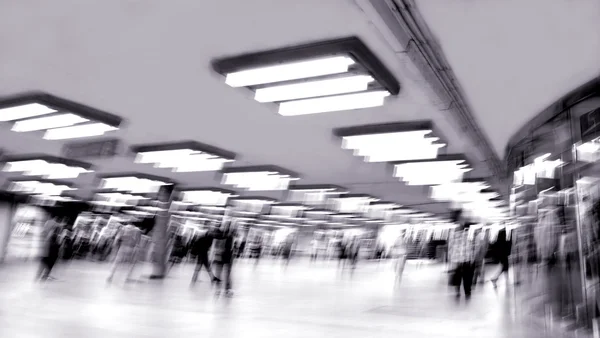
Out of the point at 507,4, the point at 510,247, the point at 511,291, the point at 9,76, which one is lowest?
the point at 511,291

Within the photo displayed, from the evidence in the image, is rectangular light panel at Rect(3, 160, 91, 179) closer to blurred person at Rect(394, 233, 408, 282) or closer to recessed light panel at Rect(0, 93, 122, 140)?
recessed light panel at Rect(0, 93, 122, 140)

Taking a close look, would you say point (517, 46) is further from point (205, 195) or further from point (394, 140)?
point (205, 195)

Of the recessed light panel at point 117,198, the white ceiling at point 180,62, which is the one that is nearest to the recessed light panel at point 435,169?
the white ceiling at point 180,62

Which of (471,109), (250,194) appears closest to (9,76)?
(471,109)

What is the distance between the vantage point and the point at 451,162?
10.3m

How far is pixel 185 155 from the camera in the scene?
1119 centimetres

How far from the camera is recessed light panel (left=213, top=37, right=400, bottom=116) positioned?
5066 mm

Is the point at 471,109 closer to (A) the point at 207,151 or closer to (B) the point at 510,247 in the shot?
(A) the point at 207,151

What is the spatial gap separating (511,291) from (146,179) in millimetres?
12523

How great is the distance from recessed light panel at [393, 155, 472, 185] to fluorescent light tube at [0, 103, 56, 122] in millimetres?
7557

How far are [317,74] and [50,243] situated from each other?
11.3m

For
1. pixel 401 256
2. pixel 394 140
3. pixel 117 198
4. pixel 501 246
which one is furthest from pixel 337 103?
pixel 117 198

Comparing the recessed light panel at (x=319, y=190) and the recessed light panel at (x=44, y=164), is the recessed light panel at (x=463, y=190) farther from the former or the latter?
the recessed light panel at (x=44, y=164)

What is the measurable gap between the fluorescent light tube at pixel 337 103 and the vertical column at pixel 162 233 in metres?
10.9
